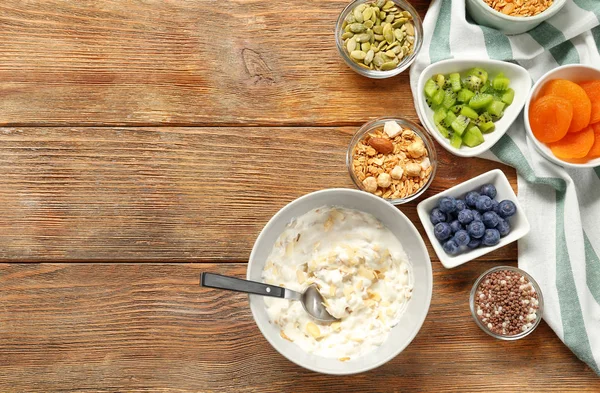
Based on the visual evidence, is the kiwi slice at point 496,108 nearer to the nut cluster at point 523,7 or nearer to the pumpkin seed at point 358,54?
the nut cluster at point 523,7

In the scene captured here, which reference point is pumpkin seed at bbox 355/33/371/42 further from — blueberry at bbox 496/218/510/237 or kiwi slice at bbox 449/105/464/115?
blueberry at bbox 496/218/510/237

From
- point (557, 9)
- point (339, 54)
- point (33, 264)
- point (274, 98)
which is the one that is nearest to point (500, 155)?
point (557, 9)

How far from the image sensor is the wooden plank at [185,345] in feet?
4.74

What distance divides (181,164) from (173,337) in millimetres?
433

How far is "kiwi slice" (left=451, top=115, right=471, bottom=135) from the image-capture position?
4.56 ft

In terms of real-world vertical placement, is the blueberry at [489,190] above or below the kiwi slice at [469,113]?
below

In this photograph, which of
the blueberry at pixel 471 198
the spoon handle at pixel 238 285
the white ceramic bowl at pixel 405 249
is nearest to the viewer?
the spoon handle at pixel 238 285

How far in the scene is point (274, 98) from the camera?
147 centimetres

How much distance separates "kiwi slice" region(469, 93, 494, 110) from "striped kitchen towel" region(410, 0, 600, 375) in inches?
4.0

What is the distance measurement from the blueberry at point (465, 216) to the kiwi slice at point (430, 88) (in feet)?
0.95

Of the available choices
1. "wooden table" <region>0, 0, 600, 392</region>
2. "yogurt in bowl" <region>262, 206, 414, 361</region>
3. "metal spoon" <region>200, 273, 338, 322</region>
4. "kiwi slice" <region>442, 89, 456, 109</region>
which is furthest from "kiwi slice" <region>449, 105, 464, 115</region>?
"metal spoon" <region>200, 273, 338, 322</region>

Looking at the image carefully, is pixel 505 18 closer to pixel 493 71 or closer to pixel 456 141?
pixel 493 71

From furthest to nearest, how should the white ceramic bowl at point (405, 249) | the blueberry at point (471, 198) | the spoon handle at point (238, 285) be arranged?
the blueberry at point (471, 198)
the white ceramic bowl at point (405, 249)
the spoon handle at point (238, 285)

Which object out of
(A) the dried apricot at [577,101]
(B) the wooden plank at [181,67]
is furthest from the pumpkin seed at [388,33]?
(A) the dried apricot at [577,101]
